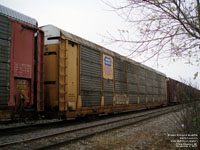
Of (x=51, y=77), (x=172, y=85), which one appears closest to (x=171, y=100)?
(x=172, y=85)

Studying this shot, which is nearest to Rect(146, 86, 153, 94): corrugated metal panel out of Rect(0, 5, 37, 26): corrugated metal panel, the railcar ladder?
the railcar ladder

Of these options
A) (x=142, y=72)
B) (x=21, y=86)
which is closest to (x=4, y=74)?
(x=21, y=86)

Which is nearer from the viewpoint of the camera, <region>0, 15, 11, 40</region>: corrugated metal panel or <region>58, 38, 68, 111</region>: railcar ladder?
<region>0, 15, 11, 40</region>: corrugated metal panel

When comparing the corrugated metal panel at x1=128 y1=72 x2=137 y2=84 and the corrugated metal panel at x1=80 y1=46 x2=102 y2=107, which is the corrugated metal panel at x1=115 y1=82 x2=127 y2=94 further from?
the corrugated metal panel at x1=80 y1=46 x2=102 y2=107

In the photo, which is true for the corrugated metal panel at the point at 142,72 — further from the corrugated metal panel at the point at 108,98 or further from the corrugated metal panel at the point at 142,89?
the corrugated metal panel at the point at 108,98

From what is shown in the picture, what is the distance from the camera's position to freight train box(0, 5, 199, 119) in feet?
18.0

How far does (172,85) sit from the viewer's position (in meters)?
Answer: 24.5

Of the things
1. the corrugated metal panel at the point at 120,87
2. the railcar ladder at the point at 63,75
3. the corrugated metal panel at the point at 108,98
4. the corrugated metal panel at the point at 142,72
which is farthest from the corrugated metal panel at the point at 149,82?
the railcar ladder at the point at 63,75

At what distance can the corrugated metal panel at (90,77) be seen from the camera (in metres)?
8.46

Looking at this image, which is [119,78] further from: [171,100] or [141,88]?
[171,100]

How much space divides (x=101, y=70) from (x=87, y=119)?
276 centimetres

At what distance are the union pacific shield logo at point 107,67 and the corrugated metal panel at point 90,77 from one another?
579 mm

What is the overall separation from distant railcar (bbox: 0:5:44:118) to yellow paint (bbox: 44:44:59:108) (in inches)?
28.3

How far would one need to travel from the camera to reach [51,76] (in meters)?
7.46
